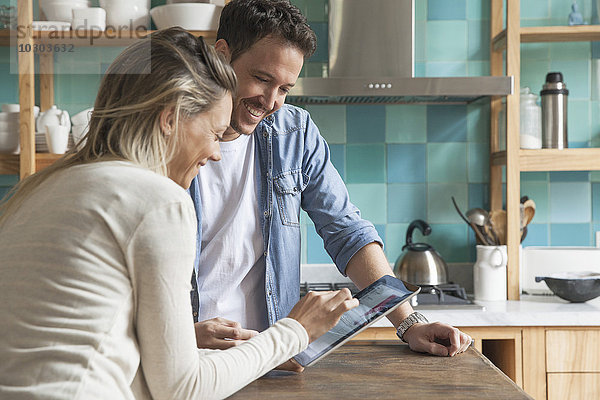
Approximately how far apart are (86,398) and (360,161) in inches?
83.5

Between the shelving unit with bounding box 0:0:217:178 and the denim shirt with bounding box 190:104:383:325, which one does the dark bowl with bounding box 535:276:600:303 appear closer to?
the denim shirt with bounding box 190:104:383:325

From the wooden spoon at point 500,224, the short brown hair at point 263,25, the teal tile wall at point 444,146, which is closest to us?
the short brown hair at point 263,25

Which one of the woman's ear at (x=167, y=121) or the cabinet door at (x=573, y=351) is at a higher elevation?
the woman's ear at (x=167, y=121)

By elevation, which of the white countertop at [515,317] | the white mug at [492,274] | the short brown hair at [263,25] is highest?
the short brown hair at [263,25]

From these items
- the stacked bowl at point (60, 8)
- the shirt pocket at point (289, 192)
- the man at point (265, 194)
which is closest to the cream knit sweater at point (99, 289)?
the man at point (265, 194)

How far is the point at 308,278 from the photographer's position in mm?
2816

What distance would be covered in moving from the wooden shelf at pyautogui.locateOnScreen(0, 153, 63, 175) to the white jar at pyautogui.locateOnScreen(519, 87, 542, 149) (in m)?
1.70

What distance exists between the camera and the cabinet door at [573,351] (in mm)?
2270

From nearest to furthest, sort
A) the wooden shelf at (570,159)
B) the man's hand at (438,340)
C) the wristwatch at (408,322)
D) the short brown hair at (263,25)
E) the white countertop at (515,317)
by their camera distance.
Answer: the man's hand at (438,340) → the wristwatch at (408,322) → the short brown hair at (263,25) → the white countertop at (515,317) → the wooden shelf at (570,159)

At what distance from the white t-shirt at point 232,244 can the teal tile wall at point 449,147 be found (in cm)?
118

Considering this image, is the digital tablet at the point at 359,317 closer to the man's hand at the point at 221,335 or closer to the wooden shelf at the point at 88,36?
the man's hand at the point at 221,335

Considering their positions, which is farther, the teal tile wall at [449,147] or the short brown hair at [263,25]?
the teal tile wall at [449,147]

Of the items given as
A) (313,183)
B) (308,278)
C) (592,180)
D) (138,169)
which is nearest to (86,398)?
(138,169)

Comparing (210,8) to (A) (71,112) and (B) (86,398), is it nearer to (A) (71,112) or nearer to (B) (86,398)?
(A) (71,112)
